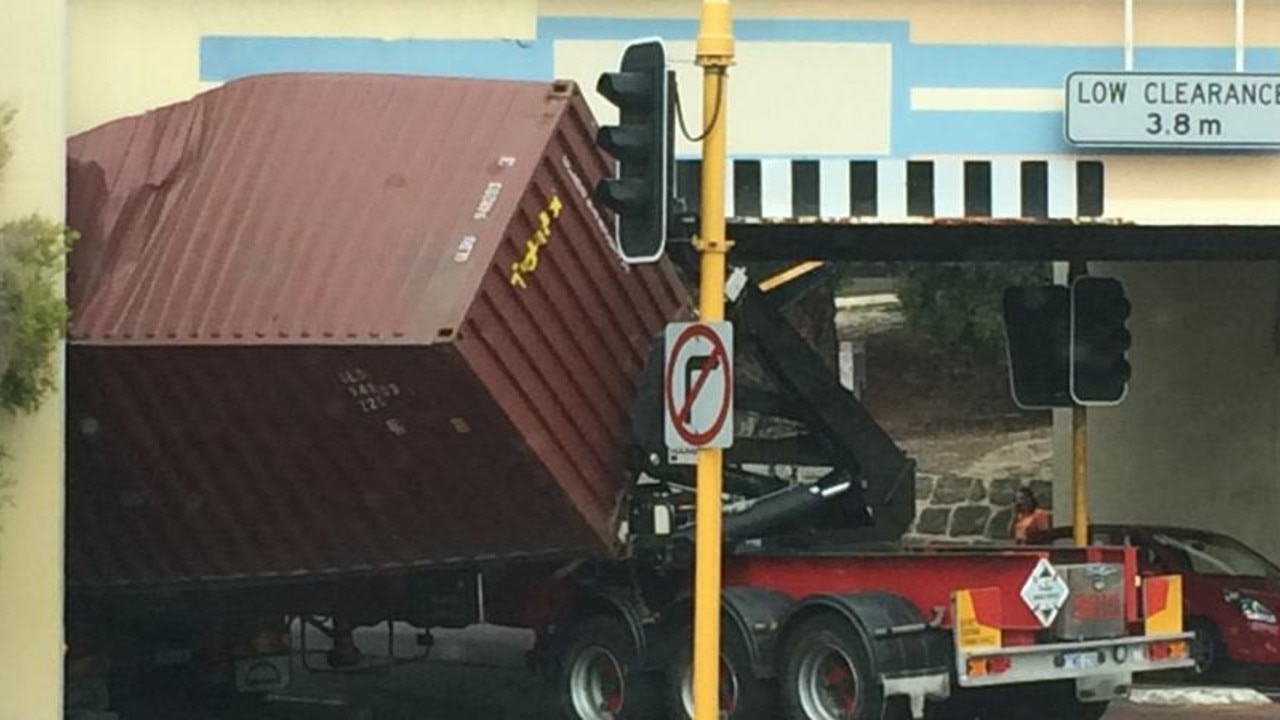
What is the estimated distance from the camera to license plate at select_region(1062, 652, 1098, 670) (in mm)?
14367

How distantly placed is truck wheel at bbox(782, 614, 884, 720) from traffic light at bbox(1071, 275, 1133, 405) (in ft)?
6.99

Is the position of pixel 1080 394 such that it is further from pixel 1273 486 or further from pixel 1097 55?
pixel 1273 486

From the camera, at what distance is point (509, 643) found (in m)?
20.8

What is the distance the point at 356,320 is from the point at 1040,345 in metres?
4.77

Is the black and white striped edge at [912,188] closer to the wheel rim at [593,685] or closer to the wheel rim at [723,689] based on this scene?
the wheel rim at [723,689]

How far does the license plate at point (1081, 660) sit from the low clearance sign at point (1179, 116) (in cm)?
315

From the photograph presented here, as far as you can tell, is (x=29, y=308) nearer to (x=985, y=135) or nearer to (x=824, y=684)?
(x=824, y=684)

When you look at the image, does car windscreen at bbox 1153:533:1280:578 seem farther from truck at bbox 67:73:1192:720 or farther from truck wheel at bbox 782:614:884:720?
truck wheel at bbox 782:614:884:720

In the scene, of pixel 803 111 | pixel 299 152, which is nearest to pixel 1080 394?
pixel 803 111

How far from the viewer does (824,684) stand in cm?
1439

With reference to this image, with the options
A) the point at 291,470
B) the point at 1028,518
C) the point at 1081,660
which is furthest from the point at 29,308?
the point at 1028,518

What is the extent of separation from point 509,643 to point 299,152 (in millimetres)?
8463

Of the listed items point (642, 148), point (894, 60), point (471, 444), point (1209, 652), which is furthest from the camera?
point (1209, 652)

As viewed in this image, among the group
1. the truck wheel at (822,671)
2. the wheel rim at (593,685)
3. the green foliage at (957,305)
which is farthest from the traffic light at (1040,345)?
the green foliage at (957,305)
